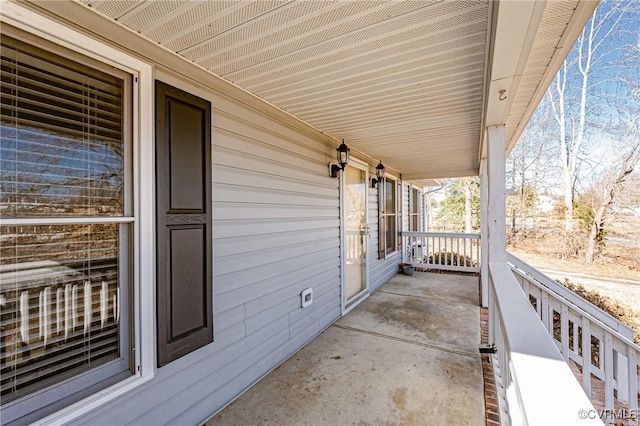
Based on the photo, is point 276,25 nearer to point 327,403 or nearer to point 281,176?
point 281,176

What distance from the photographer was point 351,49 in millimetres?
1752

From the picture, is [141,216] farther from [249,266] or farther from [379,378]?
[379,378]

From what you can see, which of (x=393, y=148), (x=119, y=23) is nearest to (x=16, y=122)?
(x=119, y=23)

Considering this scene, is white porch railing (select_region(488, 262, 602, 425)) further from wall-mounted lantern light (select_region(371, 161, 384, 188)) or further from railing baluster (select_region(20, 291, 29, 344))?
wall-mounted lantern light (select_region(371, 161, 384, 188))

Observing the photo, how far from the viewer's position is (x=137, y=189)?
1663 millimetres

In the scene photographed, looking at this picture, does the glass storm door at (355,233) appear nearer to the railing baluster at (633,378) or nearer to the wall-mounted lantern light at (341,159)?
the wall-mounted lantern light at (341,159)

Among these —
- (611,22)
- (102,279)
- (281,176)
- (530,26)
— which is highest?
(611,22)

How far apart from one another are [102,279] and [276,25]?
165cm

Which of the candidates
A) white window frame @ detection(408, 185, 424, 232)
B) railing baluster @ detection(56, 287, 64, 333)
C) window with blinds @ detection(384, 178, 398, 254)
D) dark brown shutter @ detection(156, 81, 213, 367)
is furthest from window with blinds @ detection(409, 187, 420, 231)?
railing baluster @ detection(56, 287, 64, 333)

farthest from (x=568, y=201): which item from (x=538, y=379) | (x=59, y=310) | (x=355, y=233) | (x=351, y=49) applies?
(x=59, y=310)

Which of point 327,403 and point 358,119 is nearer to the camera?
point 327,403

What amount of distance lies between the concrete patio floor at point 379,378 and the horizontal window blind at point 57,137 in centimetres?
178

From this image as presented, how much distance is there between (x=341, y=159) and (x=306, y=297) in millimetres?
1773

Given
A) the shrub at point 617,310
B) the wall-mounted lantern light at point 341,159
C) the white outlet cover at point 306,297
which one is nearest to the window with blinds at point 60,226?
the white outlet cover at point 306,297
